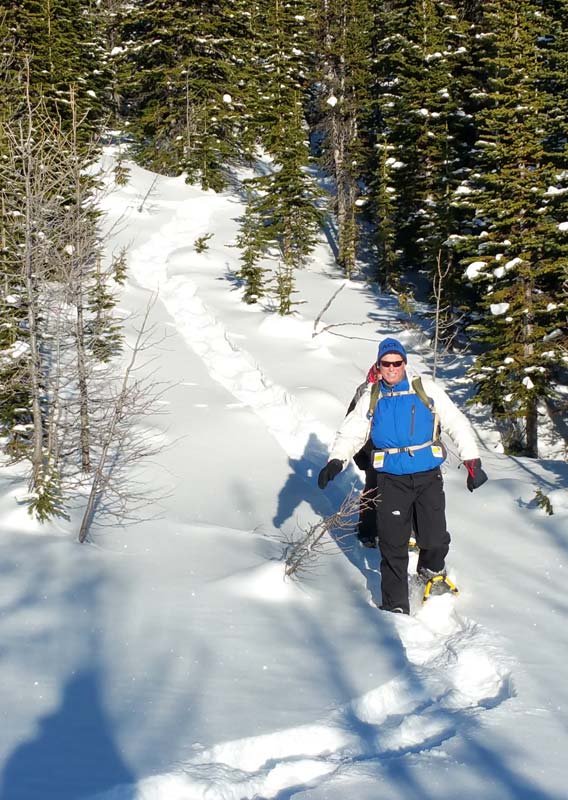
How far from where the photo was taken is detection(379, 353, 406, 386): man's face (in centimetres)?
474

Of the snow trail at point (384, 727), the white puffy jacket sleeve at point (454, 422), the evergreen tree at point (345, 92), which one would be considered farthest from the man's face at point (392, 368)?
the evergreen tree at point (345, 92)

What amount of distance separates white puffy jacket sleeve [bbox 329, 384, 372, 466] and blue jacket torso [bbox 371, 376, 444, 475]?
0.20 meters

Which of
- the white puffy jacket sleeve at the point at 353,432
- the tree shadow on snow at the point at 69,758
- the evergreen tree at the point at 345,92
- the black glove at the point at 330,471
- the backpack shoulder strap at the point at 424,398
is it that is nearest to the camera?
Answer: the tree shadow on snow at the point at 69,758

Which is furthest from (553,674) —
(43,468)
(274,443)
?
(274,443)

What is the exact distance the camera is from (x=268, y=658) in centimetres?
389

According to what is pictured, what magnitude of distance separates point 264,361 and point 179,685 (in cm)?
1203

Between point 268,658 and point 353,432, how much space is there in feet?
6.41

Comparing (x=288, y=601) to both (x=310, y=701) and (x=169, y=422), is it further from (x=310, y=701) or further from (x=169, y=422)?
(x=169, y=422)

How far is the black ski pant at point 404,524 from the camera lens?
4781 millimetres

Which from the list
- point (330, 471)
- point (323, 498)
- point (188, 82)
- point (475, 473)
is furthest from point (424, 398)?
point (188, 82)

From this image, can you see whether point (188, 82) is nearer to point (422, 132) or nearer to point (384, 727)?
point (422, 132)

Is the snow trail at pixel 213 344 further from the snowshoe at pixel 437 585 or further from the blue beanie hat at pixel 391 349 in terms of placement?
the blue beanie hat at pixel 391 349

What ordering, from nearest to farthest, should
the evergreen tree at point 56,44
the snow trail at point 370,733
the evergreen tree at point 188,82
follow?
the snow trail at point 370,733 → the evergreen tree at point 56,44 → the evergreen tree at point 188,82

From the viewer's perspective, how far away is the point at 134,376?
13891 millimetres
